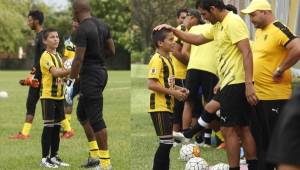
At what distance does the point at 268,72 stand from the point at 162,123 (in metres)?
1.10

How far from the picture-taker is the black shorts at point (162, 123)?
647 centimetres

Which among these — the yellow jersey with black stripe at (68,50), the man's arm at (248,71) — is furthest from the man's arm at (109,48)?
the yellow jersey with black stripe at (68,50)

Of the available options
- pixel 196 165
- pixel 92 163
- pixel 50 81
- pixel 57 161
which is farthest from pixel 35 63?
pixel 196 165

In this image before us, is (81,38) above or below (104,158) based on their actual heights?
above

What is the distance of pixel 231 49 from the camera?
608 centimetres

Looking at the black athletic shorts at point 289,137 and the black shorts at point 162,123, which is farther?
the black shorts at point 162,123

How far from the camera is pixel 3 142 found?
10.3m

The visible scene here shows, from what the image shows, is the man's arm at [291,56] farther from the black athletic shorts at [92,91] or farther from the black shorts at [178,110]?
the black shorts at [178,110]

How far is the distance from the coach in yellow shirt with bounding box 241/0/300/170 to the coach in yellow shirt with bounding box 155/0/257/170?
0.19m

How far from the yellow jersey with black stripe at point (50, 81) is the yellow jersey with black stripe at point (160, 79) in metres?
1.91

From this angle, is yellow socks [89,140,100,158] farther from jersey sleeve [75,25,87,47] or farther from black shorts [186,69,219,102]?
black shorts [186,69,219,102]

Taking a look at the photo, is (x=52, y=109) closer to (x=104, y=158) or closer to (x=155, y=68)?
(x=104, y=158)

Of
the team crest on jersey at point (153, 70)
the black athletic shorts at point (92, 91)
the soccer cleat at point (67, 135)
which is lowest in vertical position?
the soccer cleat at point (67, 135)

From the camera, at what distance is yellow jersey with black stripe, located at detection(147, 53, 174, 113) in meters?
6.52
